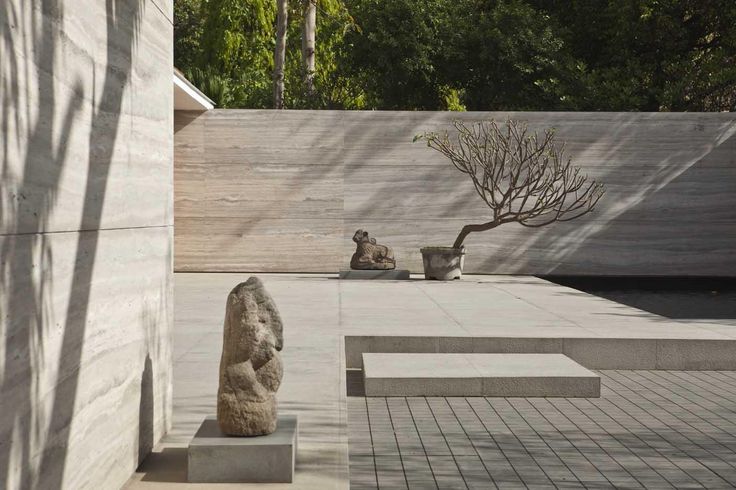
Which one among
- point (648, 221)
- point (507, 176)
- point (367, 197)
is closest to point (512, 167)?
point (507, 176)

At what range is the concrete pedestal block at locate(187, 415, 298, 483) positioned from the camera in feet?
13.0

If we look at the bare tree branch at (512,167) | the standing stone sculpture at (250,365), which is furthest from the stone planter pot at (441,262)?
the standing stone sculpture at (250,365)

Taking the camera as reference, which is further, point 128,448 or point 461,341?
point 461,341

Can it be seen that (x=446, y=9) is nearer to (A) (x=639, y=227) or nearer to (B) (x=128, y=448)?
(A) (x=639, y=227)

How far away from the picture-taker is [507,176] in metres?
15.2

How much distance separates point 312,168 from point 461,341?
25.8 ft

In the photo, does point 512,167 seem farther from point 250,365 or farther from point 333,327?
point 250,365

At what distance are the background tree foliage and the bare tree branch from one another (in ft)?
15.6

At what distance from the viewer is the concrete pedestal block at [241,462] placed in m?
3.96

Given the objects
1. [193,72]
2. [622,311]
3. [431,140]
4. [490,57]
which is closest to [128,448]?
[622,311]

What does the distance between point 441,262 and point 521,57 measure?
8.39 metres

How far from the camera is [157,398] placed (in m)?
4.59

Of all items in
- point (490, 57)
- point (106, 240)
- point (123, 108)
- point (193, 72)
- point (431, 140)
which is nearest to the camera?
point (106, 240)

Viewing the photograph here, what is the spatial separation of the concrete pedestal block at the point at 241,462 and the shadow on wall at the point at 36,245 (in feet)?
2.83
